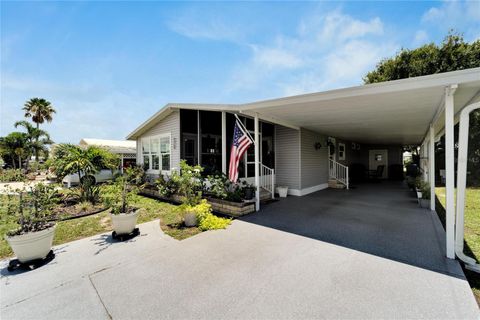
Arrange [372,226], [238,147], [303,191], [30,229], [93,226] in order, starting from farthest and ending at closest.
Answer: [303,191], [238,147], [93,226], [372,226], [30,229]

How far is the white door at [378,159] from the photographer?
15.8 meters

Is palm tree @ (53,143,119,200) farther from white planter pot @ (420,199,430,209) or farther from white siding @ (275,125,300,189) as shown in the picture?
white planter pot @ (420,199,430,209)

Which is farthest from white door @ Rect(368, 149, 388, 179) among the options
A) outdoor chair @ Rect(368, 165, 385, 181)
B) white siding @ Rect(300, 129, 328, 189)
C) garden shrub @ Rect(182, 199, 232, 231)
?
garden shrub @ Rect(182, 199, 232, 231)

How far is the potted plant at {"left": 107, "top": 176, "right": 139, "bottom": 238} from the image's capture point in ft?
13.2

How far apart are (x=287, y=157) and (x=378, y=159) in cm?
1170

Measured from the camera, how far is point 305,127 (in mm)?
8227

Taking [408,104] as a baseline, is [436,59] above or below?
above

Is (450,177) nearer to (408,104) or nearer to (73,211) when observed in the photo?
(408,104)

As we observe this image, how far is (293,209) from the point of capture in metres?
6.11

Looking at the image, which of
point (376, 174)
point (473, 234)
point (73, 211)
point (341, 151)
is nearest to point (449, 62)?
point (376, 174)

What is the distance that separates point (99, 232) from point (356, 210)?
665cm

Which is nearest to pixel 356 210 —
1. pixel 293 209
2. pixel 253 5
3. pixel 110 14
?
pixel 293 209

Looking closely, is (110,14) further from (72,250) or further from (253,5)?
(72,250)

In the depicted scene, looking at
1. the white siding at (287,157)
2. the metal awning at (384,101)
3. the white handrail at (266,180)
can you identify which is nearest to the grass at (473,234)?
the metal awning at (384,101)
